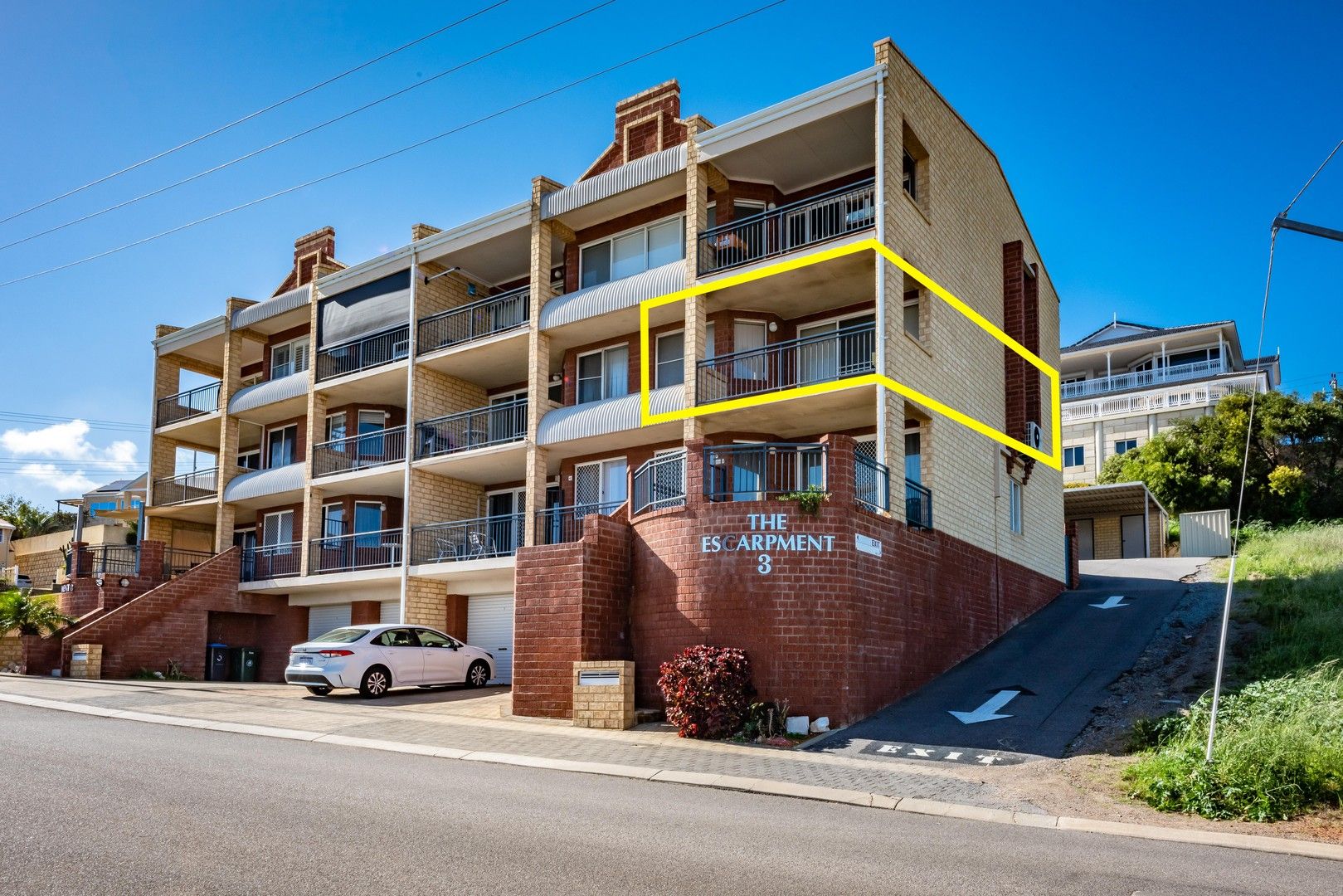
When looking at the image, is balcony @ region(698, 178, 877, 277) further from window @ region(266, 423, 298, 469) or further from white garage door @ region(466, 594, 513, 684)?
window @ region(266, 423, 298, 469)

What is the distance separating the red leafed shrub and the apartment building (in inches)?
24.3

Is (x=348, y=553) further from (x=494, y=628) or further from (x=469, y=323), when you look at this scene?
(x=469, y=323)

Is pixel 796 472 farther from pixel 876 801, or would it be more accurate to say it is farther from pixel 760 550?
pixel 876 801

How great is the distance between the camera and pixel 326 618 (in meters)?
31.2

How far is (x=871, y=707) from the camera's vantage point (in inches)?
661

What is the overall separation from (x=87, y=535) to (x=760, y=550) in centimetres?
3886

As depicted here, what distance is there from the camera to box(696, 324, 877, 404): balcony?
21969mm

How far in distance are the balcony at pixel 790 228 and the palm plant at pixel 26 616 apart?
18.5 m

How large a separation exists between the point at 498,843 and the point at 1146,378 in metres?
61.0

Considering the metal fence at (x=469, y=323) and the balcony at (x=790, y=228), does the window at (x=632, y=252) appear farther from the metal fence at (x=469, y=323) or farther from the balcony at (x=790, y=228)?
the metal fence at (x=469, y=323)

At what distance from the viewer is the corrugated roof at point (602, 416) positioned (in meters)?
22.7

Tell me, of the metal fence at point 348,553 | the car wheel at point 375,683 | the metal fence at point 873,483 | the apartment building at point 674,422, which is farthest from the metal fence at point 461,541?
the metal fence at point 873,483

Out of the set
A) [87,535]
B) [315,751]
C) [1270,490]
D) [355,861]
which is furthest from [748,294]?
Answer: [87,535]

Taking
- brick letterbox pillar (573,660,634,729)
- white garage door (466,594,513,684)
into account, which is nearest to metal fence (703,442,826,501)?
brick letterbox pillar (573,660,634,729)
